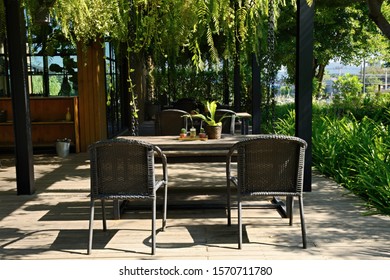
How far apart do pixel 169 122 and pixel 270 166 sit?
9.16 feet

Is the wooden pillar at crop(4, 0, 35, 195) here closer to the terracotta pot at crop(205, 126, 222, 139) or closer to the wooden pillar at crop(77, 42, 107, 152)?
the terracotta pot at crop(205, 126, 222, 139)

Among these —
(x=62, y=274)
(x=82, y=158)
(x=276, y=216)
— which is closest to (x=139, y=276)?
(x=62, y=274)

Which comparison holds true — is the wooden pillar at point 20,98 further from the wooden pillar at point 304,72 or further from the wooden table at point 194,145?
the wooden pillar at point 304,72

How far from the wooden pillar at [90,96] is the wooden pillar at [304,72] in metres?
4.93

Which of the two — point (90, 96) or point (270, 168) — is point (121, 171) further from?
point (90, 96)

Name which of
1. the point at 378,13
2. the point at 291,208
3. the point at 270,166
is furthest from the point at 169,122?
the point at 378,13

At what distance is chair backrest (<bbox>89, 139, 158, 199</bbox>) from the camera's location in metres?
3.56

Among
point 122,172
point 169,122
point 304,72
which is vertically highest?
point 304,72

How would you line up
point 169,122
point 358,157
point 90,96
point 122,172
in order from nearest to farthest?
point 122,172 < point 358,157 < point 169,122 < point 90,96

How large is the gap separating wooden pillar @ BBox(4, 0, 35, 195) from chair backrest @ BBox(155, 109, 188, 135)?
1631mm

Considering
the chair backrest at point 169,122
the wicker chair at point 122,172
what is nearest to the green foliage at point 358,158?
→ the chair backrest at point 169,122

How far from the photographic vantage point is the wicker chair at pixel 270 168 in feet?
11.7


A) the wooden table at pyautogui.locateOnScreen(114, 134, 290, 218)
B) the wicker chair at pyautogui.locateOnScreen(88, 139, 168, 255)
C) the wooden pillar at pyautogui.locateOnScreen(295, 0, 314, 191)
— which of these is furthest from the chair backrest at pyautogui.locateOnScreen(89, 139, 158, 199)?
the wooden pillar at pyautogui.locateOnScreen(295, 0, 314, 191)

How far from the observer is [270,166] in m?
3.59
